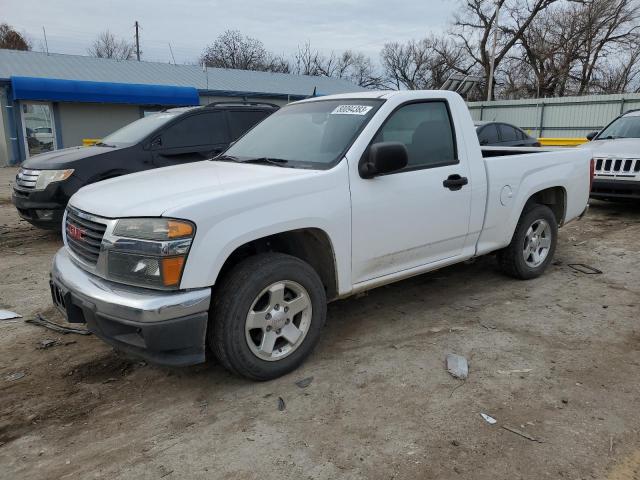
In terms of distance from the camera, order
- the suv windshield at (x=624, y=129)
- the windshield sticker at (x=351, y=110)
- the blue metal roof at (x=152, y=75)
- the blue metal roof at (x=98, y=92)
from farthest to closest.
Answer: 1. the blue metal roof at (x=152, y=75)
2. the blue metal roof at (x=98, y=92)
3. the suv windshield at (x=624, y=129)
4. the windshield sticker at (x=351, y=110)

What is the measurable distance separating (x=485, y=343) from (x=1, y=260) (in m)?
5.82

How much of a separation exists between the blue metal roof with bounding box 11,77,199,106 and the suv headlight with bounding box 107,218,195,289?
19187 millimetres

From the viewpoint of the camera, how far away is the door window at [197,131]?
7.28 m

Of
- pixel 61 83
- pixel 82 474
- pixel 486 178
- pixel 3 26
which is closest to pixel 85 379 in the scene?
pixel 82 474

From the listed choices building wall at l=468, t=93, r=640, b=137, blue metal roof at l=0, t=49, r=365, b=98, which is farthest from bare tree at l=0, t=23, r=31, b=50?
building wall at l=468, t=93, r=640, b=137

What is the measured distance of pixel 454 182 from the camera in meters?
4.16

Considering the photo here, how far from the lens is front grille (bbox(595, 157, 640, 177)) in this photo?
26.7 feet

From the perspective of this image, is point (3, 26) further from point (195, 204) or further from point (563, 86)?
point (195, 204)

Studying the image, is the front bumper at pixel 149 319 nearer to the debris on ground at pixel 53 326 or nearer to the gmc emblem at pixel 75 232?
the gmc emblem at pixel 75 232

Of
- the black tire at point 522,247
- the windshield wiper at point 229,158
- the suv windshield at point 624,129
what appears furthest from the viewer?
the suv windshield at point 624,129

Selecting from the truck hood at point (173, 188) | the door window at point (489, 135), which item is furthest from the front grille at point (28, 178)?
the door window at point (489, 135)

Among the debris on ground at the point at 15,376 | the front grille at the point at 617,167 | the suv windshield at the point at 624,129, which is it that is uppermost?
the suv windshield at the point at 624,129

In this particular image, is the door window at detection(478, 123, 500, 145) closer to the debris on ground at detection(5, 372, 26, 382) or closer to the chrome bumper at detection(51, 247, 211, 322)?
the chrome bumper at detection(51, 247, 211, 322)

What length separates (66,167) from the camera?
655 cm
